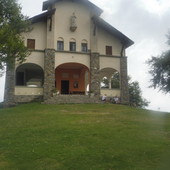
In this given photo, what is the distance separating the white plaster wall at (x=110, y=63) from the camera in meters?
32.8

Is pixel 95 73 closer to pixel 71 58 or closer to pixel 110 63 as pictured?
pixel 110 63

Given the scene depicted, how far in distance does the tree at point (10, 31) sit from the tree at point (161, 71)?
1361cm

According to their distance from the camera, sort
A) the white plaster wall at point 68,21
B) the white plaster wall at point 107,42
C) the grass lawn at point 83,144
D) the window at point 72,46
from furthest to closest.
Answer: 1. the white plaster wall at point 107,42
2. the window at point 72,46
3. the white plaster wall at point 68,21
4. the grass lawn at point 83,144

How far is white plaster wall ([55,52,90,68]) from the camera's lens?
31.1m

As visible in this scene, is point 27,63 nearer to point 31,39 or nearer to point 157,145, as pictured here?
point 31,39

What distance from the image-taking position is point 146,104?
56.7 meters

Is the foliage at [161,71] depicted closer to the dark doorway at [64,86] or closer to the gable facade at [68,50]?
the gable facade at [68,50]

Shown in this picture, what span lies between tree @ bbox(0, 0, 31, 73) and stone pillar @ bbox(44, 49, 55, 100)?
24.9ft

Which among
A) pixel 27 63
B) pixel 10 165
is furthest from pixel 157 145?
pixel 27 63

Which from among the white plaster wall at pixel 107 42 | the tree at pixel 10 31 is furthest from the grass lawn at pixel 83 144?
the white plaster wall at pixel 107 42

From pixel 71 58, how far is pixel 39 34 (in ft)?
15.2

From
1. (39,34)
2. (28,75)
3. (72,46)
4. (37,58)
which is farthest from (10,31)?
(28,75)

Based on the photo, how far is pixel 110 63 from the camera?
108 feet

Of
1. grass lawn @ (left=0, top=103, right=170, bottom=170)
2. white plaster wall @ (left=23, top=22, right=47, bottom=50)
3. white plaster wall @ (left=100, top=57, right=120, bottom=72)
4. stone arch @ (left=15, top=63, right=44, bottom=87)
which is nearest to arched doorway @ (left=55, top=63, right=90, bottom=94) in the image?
stone arch @ (left=15, top=63, right=44, bottom=87)
